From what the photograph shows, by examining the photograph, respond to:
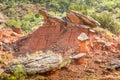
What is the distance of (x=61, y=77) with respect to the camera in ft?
48.1

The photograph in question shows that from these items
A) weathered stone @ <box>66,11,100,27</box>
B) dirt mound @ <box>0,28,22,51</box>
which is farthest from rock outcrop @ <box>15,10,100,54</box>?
dirt mound @ <box>0,28,22,51</box>

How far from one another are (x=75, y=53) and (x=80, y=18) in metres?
2.96

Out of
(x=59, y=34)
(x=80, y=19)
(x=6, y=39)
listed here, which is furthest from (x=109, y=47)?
(x=6, y=39)

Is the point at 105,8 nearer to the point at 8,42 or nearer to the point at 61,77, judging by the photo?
the point at 8,42

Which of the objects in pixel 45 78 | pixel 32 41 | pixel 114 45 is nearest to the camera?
pixel 45 78

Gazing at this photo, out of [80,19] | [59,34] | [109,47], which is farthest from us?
[59,34]

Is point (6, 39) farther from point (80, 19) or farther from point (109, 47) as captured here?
point (109, 47)

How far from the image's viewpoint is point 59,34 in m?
20.3

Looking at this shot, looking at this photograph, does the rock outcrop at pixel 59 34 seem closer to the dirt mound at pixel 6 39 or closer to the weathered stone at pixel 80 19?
the weathered stone at pixel 80 19

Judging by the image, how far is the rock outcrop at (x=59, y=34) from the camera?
746 inches

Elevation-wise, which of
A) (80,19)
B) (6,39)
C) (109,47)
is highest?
(80,19)

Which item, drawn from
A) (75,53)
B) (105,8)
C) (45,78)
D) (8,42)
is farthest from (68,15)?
(105,8)

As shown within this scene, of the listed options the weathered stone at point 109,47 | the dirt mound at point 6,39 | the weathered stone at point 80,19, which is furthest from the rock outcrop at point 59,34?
the weathered stone at point 109,47

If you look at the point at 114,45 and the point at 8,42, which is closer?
the point at 114,45
